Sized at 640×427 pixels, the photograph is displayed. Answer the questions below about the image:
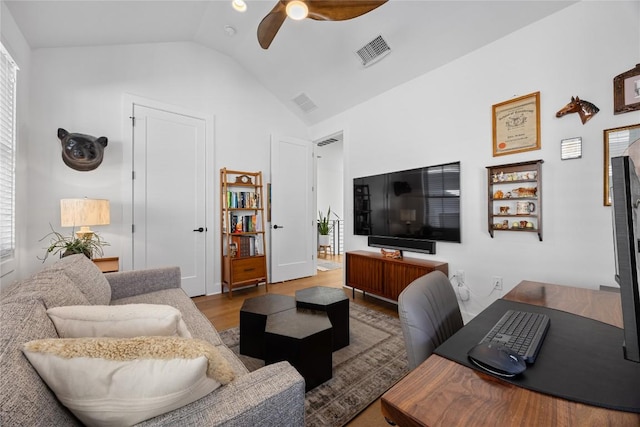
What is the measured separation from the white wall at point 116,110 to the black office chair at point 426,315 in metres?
3.20

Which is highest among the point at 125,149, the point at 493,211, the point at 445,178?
the point at 125,149

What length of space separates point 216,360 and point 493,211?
2614 millimetres

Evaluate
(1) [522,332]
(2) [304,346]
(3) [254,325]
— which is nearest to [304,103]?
(3) [254,325]

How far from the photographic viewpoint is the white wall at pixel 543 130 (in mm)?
1917

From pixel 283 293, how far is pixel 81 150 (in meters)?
2.83

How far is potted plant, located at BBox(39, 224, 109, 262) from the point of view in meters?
Answer: 2.32

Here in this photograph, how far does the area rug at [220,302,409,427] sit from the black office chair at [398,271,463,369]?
796 mm

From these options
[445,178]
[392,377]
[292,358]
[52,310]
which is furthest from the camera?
[445,178]

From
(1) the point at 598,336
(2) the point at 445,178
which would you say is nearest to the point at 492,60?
(2) the point at 445,178

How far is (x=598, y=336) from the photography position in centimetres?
92

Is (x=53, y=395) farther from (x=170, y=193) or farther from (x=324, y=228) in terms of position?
(x=324, y=228)

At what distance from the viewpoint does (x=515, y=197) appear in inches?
90.4

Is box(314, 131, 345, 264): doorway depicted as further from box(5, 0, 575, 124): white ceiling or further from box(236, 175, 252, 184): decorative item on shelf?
box(236, 175, 252, 184): decorative item on shelf

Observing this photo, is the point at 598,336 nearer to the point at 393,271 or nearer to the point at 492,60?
the point at 393,271
